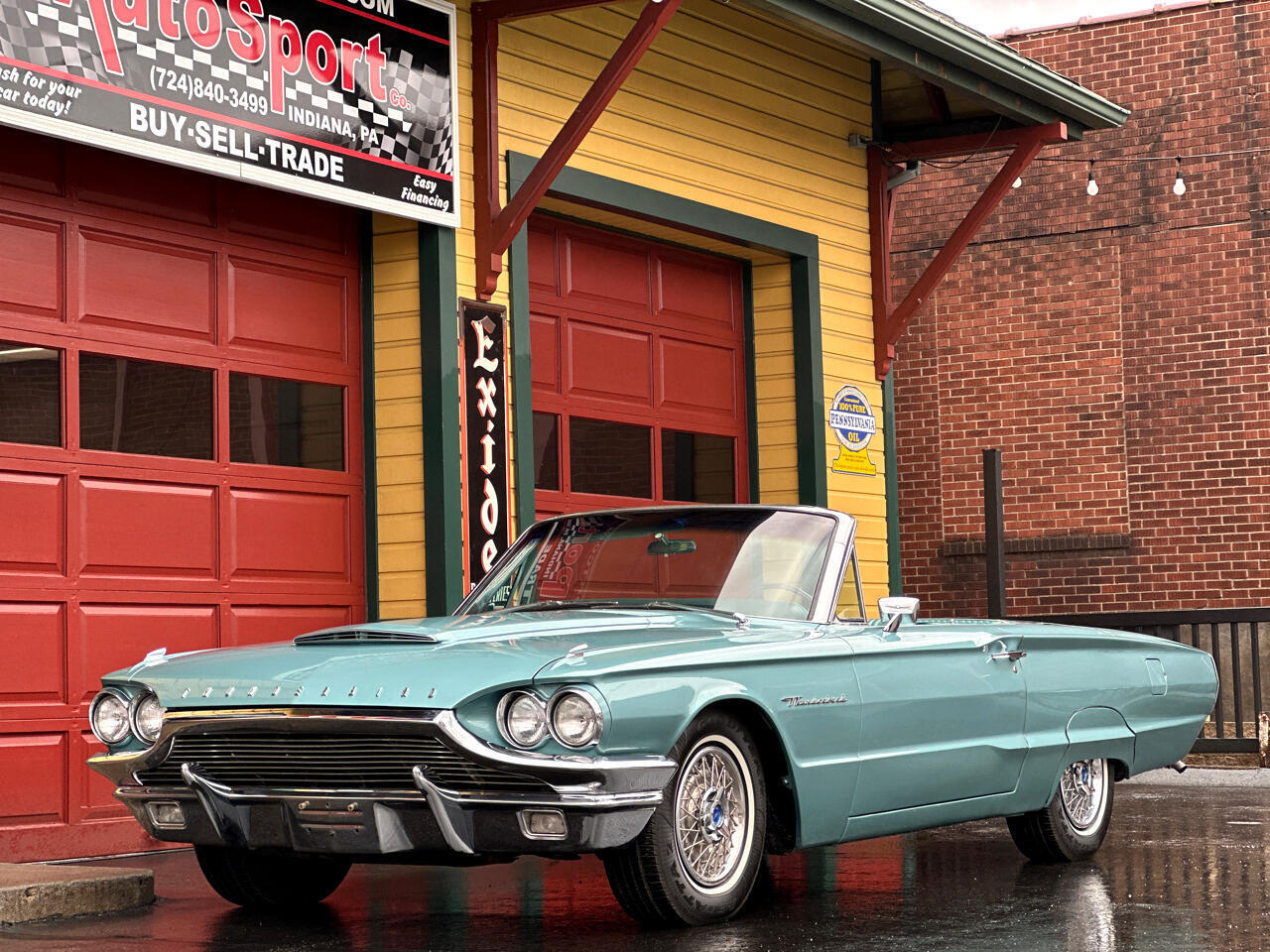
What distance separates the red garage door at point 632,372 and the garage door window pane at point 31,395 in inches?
134

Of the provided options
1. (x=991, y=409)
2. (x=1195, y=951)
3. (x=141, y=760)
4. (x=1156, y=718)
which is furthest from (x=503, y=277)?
(x=991, y=409)

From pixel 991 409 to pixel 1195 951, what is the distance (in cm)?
1219

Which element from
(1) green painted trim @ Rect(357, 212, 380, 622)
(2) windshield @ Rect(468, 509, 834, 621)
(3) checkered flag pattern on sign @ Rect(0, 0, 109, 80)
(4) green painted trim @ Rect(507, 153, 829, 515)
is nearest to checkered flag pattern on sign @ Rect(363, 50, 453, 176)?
(1) green painted trim @ Rect(357, 212, 380, 622)

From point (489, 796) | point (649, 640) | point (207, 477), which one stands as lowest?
point (489, 796)

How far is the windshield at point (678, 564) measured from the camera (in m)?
6.66

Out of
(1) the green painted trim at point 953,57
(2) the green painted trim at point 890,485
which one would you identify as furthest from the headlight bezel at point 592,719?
(2) the green painted trim at point 890,485

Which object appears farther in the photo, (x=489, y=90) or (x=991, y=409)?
(x=991, y=409)

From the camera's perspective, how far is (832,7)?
10.9 metres

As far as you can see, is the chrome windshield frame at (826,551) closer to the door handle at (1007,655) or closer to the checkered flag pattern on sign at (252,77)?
the door handle at (1007,655)

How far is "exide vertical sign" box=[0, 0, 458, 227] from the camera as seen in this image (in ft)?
26.2

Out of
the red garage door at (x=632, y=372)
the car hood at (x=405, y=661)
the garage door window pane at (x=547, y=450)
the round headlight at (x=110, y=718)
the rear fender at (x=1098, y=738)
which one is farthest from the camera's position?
the red garage door at (x=632, y=372)

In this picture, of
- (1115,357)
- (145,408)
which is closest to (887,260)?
(1115,357)

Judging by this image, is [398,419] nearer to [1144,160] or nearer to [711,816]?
[711,816]

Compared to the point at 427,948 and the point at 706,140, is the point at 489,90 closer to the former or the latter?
the point at 706,140
